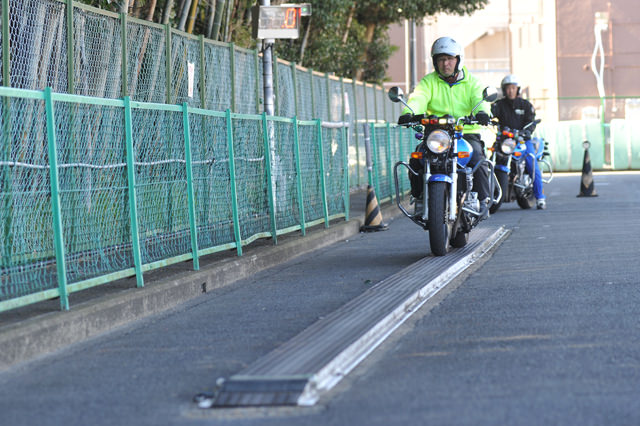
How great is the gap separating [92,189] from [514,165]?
10.8 metres

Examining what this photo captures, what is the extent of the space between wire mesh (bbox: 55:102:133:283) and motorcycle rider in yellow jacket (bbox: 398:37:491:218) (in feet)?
11.7

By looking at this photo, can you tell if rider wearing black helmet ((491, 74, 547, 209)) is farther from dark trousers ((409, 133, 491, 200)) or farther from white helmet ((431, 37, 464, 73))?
white helmet ((431, 37, 464, 73))

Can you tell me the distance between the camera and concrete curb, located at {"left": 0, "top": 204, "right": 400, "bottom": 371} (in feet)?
21.3

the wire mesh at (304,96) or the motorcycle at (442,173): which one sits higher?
the wire mesh at (304,96)

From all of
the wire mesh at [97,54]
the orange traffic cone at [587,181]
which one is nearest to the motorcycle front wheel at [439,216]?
the wire mesh at [97,54]

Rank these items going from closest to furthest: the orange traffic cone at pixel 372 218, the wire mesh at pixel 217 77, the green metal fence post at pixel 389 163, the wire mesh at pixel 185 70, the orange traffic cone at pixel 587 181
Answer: the wire mesh at pixel 185 70 → the wire mesh at pixel 217 77 → the orange traffic cone at pixel 372 218 → the green metal fence post at pixel 389 163 → the orange traffic cone at pixel 587 181

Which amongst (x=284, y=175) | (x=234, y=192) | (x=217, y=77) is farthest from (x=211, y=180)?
(x=217, y=77)

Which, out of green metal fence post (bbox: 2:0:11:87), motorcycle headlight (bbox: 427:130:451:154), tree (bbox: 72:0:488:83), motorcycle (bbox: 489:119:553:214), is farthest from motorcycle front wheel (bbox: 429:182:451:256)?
tree (bbox: 72:0:488:83)

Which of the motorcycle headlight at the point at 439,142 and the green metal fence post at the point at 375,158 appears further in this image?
the green metal fence post at the point at 375,158

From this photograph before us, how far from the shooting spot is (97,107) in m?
8.07

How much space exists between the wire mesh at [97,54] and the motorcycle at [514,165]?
7.24m

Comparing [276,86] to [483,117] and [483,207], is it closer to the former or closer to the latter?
[483,207]

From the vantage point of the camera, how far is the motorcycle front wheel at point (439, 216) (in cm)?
1060

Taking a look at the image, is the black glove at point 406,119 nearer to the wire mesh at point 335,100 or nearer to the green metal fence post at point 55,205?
the green metal fence post at point 55,205
